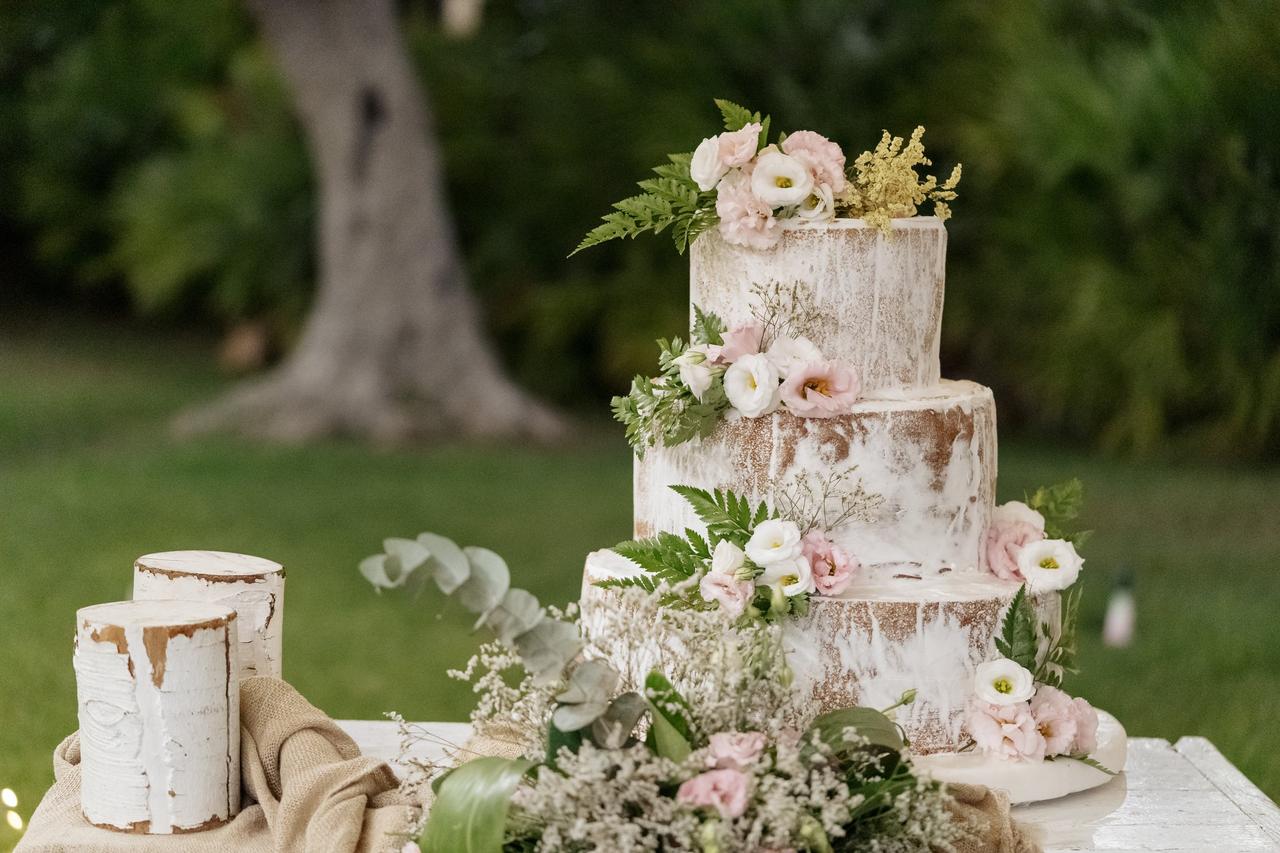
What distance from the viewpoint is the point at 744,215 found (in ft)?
10.5

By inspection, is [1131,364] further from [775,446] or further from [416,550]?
Answer: [416,550]

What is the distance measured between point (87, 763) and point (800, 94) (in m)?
7.79

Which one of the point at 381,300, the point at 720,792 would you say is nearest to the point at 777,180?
the point at 720,792

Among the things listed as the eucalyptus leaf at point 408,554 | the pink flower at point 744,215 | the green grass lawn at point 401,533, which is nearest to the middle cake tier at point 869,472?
the pink flower at point 744,215

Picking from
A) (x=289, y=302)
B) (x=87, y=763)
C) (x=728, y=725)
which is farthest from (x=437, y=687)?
(x=289, y=302)

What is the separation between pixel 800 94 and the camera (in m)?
10.1

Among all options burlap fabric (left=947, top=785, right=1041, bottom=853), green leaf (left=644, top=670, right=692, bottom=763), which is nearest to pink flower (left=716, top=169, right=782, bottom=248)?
green leaf (left=644, top=670, right=692, bottom=763)

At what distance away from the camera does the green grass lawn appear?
216 inches

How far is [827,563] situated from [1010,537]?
0.49 m

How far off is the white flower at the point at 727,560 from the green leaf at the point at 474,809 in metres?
0.61

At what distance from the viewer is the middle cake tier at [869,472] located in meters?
3.20

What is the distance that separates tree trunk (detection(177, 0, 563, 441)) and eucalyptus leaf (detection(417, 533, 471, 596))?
7.30 m

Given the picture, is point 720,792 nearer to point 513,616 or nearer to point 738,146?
point 513,616

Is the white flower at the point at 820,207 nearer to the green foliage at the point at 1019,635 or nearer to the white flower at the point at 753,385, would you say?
the white flower at the point at 753,385
